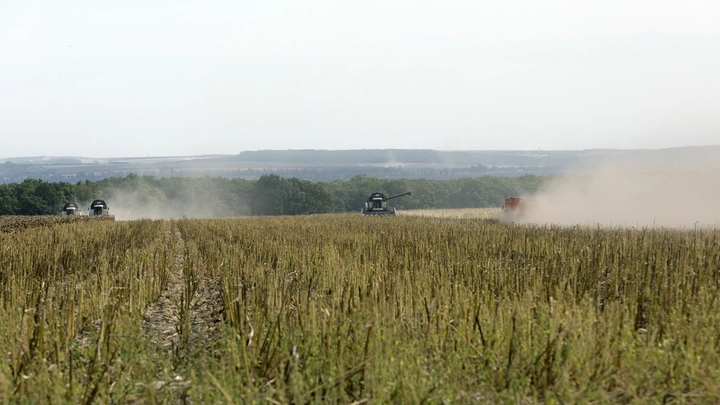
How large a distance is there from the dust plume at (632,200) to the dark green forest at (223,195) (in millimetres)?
51880

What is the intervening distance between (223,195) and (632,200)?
74975 millimetres

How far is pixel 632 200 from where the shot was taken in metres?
35.8

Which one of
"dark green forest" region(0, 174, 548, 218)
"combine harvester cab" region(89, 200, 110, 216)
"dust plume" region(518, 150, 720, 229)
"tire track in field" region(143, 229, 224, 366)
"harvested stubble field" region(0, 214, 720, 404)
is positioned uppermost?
"harvested stubble field" region(0, 214, 720, 404)

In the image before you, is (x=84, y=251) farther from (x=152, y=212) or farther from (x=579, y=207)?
(x=152, y=212)

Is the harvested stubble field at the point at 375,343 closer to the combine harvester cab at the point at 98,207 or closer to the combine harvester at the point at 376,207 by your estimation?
the combine harvester at the point at 376,207

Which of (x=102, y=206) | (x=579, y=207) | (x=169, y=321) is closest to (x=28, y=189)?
(x=102, y=206)

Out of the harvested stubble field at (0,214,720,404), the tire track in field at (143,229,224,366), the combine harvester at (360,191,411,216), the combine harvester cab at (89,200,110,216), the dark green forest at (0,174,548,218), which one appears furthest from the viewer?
the dark green forest at (0,174,548,218)

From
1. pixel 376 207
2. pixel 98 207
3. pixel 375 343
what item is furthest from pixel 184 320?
pixel 98 207

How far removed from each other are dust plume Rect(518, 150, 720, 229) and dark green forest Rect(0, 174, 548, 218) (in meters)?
51.9

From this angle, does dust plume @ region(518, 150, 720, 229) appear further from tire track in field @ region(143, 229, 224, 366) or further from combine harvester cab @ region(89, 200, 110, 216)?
combine harvester cab @ region(89, 200, 110, 216)

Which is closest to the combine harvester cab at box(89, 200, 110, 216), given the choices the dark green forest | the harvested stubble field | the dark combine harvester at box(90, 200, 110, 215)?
the dark combine harvester at box(90, 200, 110, 215)

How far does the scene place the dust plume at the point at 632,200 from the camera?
31203 mm

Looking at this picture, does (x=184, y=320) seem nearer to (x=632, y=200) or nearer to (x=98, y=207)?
(x=632, y=200)

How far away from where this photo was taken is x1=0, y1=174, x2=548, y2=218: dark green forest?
88.2m
